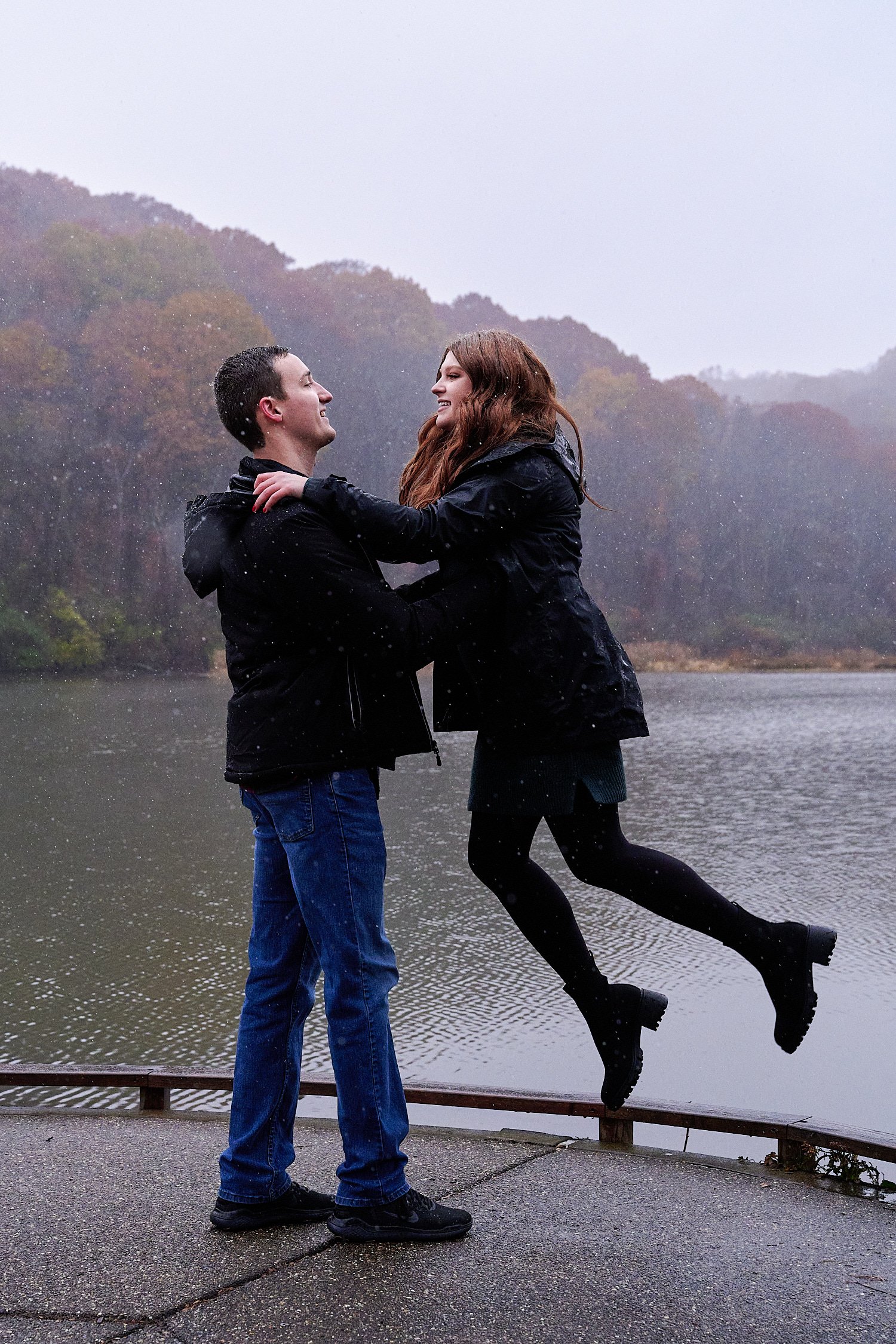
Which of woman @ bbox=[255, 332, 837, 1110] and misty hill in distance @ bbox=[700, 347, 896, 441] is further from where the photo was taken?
misty hill in distance @ bbox=[700, 347, 896, 441]

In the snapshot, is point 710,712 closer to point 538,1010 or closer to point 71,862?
point 71,862

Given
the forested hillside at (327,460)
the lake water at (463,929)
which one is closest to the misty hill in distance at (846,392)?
the forested hillside at (327,460)

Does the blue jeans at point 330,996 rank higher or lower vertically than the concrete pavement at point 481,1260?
higher

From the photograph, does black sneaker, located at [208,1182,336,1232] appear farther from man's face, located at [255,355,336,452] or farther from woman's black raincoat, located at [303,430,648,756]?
man's face, located at [255,355,336,452]

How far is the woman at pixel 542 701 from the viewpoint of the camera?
294 centimetres

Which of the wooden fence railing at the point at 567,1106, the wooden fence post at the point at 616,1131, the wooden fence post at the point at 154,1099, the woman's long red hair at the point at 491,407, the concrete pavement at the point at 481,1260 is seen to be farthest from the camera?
the wooden fence post at the point at 154,1099

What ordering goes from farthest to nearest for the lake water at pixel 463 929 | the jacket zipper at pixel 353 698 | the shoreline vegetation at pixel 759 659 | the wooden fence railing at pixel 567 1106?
the shoreline vegetation at pixel 759 659 < the lake water at pixel 463 929 < the wooden fence railing at pixel 567 1106 < the jacket zipper at pixel 353 698

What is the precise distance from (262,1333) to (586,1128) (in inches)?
108

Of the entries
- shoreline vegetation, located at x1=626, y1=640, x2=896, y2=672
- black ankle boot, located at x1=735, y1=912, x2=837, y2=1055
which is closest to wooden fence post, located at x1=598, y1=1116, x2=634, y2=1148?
black ankle boot, located at x1=735, y1=912, x2=837, y2=1055

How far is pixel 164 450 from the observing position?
39.6 m

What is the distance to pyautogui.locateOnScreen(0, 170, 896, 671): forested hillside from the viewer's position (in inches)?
1545

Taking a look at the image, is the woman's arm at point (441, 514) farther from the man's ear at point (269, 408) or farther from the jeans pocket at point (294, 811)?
the jeans pocket at point (294, 811)

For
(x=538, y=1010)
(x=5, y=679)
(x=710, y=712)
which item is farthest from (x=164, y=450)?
(x=538, y=1010)

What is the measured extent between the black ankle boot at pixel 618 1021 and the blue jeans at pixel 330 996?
1.72 feet
